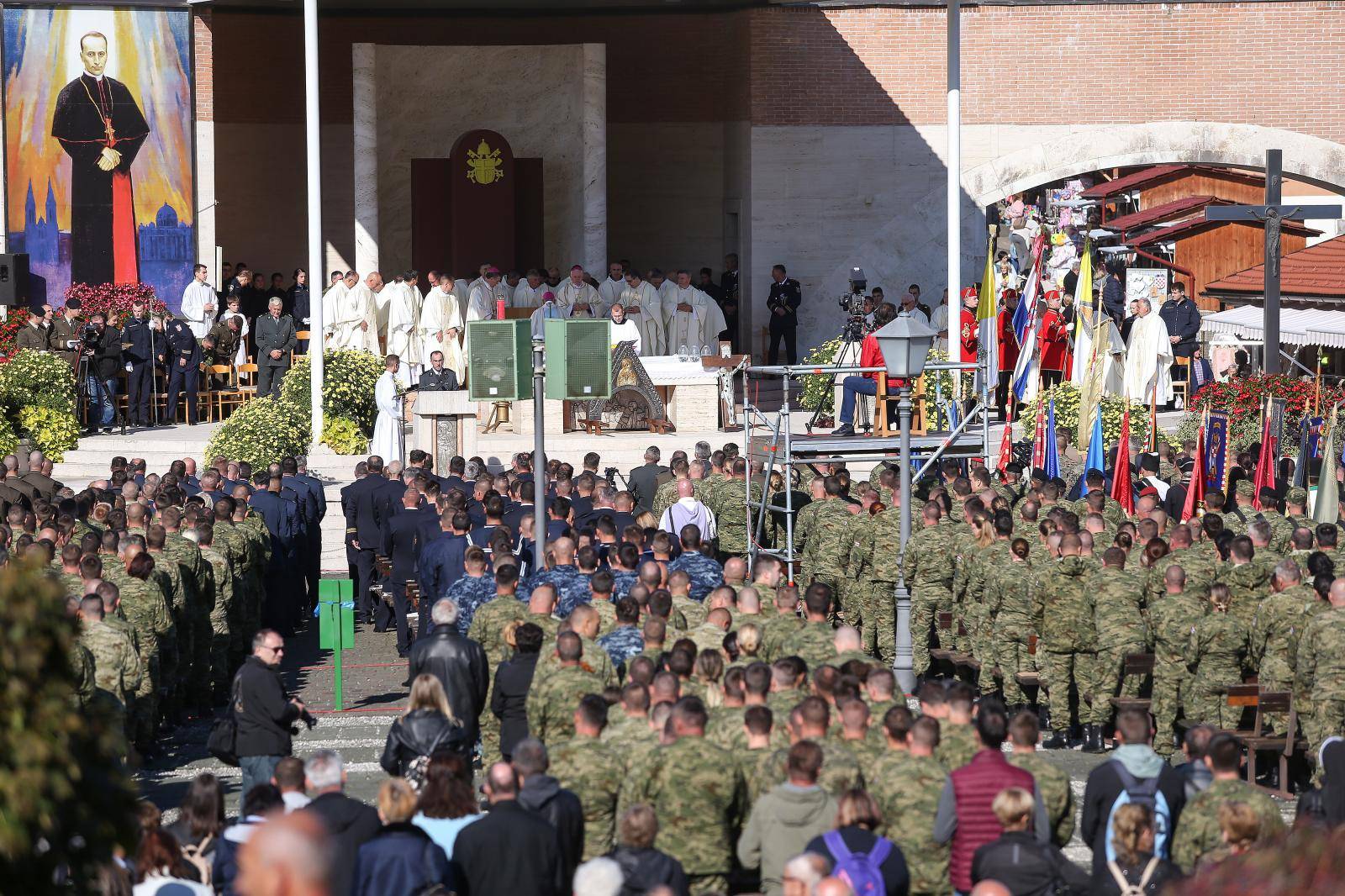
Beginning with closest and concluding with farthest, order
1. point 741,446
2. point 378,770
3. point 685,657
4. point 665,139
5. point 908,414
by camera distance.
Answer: point 685,657, point 378,770, point 908,414, point 741,446, point 665,139

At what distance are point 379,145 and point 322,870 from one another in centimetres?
2848

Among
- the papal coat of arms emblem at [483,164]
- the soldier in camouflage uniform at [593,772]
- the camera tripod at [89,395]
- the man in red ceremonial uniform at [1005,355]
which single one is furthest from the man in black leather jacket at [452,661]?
the papal coat of arms emblem at [483,164]

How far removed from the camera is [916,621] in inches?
655

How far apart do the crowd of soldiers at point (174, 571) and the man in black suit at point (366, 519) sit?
0.53 metres

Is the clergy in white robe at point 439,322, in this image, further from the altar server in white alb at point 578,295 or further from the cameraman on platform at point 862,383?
the cameraman on platform at point 862,383

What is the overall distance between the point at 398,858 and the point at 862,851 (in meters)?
1.97

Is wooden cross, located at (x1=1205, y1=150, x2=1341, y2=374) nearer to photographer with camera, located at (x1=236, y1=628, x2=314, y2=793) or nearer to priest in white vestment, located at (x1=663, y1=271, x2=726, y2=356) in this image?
priest in white vestment, located at (x1=663, y1=271, x2=726, y2=356)

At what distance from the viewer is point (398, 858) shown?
8.47 m

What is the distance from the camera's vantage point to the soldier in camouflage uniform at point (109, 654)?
1244 centimetres

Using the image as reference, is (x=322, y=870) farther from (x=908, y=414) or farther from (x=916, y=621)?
(x=916, y=621)

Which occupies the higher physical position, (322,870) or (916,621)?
(322,870)

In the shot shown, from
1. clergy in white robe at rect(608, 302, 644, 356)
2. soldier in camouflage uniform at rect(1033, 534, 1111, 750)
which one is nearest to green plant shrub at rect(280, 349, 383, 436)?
clergy in white robe at rect(608, 302, 644, 356)

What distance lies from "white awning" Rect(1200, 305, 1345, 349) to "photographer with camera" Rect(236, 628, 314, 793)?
17675mm

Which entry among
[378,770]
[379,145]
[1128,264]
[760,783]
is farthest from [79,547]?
[1128,264]
